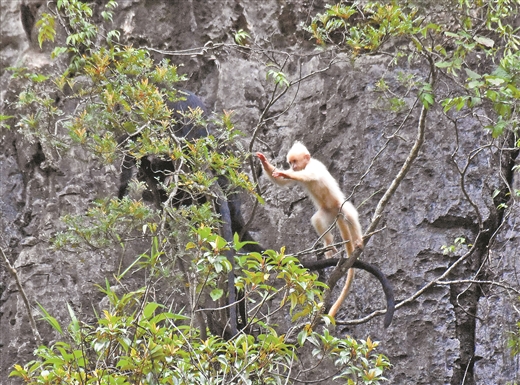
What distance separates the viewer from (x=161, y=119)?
5184 millimetres

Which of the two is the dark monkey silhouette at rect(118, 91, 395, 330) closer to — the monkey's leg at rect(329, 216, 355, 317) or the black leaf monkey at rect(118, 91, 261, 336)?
the black leaf monkey at rect(118, 91, 261, 336)

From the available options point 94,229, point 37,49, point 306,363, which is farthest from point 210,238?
point 37,49

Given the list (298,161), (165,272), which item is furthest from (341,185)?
(165,272)

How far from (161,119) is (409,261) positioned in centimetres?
255

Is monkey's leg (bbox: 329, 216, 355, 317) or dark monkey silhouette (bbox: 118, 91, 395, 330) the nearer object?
dark monkey silhouette (bbox: 118, 91, 395, 330)

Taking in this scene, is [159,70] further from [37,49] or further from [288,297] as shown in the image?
[37,49]

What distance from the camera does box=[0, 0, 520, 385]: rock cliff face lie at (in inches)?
243

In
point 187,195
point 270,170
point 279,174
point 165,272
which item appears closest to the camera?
point 165,272

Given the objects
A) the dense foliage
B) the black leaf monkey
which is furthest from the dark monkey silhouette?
the dense foliage

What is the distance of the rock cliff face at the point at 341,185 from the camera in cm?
616

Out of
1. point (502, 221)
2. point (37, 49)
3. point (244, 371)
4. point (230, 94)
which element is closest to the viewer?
point (244, 371)

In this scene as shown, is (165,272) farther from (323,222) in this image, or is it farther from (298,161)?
(323,222)

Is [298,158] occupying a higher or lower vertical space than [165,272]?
higher

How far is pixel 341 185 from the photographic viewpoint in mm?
7016
